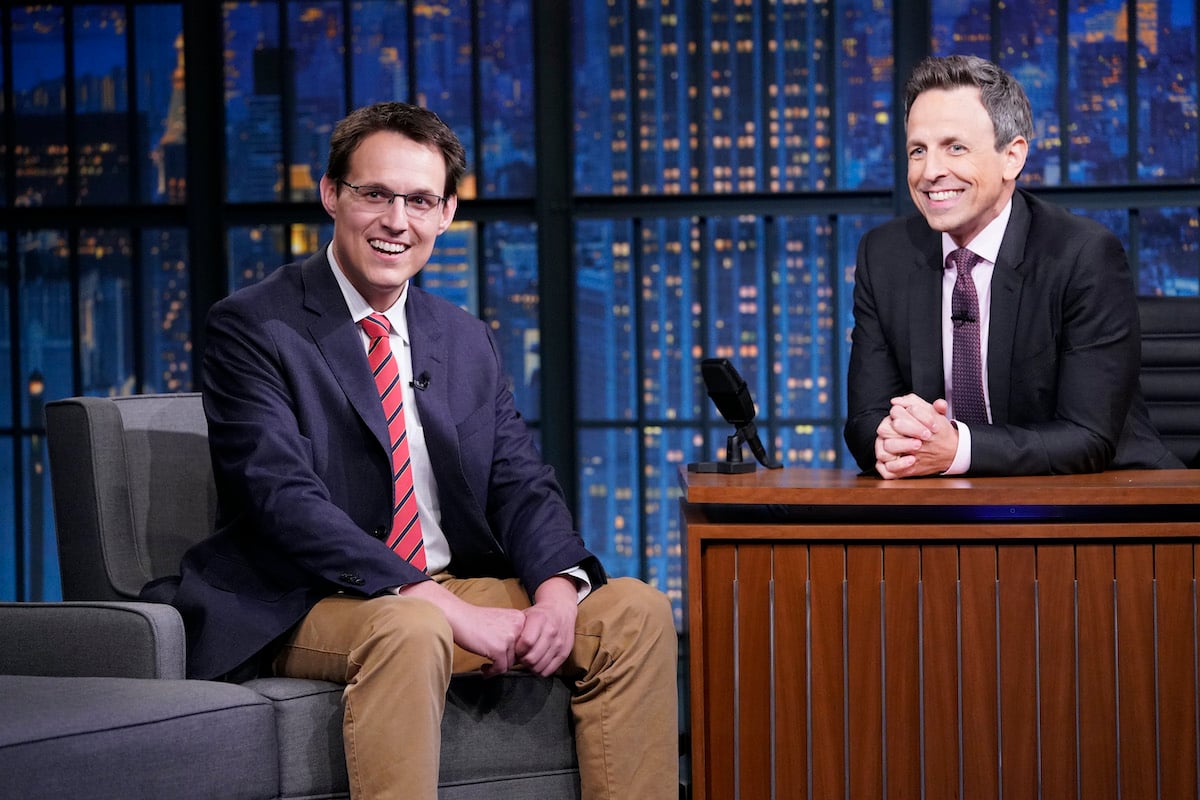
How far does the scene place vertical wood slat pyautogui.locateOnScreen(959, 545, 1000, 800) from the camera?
2012mm

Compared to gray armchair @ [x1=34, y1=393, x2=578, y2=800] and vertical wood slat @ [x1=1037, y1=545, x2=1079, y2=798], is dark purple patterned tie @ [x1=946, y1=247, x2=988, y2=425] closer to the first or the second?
vertical wood slat @ [x1=1037, y1=545, x2=1079, y2=798]

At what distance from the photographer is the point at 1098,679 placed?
2.00 m

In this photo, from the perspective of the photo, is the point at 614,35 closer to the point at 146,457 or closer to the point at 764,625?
the point at 146,457

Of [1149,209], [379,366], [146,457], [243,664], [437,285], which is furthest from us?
[437,285]

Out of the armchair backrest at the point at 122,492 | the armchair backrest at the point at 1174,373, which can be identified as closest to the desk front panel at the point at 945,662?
the armchair backrest at the point at 1174,373

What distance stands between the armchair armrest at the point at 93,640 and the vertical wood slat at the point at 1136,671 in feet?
5.19

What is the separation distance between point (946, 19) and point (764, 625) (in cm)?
298

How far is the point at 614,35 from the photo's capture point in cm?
438

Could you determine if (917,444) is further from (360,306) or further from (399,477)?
(360,306)

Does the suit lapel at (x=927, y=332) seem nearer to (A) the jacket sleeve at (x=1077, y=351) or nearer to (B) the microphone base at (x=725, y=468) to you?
(A) the jacket sleeve at (x=1077, y=351)

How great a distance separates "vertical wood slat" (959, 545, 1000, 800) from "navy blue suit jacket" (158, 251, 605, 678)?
0.67 meters

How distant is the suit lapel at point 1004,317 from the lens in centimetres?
241

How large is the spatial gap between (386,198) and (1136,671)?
5.04 ft

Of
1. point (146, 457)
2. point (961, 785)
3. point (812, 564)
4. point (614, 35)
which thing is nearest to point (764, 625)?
point (812, 564)
